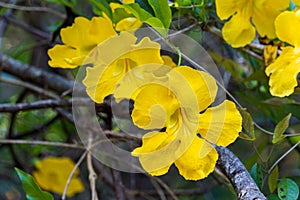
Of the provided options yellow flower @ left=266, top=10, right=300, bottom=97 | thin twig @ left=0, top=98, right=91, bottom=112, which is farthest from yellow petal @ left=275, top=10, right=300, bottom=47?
thin twig @ left=0, top=98, right=91, bottom=112

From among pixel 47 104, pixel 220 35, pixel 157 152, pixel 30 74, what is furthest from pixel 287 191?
pixel 30 74

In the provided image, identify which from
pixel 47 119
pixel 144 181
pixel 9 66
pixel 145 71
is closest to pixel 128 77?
pixel 145 71

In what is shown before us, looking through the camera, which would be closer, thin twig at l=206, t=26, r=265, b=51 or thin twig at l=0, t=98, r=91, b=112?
thin twig at l=206, t=26, r=265, b=51

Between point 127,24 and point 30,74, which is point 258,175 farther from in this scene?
point 30,74

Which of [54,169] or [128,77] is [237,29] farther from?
[54,169]

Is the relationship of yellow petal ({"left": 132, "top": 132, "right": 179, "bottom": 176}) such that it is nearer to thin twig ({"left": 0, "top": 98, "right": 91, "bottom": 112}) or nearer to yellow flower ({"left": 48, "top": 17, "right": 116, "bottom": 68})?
yellow flower ({"left": 48, "top": 17, "right": 116, "bottom": 68})

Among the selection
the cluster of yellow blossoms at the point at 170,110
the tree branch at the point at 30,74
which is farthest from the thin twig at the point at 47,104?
the cluster of yellow blossoms at the point at 170,110

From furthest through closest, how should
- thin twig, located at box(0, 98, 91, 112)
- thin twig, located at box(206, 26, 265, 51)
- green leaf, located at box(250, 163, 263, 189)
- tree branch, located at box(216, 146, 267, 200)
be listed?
thin twig, located at box(0, 98, 91, 112)
thin twig, located at box(206, 26, 265, 51)
green leaf, located at box(250, 163, 263, 189)
tree branch, located at box(216, 146, 267, 200)

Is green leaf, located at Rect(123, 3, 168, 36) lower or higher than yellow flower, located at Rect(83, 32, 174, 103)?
higher
